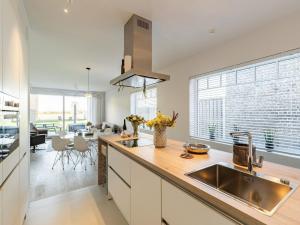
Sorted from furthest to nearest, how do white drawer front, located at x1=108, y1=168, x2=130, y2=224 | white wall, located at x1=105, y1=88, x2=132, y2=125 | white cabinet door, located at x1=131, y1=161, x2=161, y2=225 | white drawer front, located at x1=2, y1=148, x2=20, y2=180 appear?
white wall, located at x1=105, y1=88, x2=132, y2=125
white drawer front, located at x1=108, y1=168, x2=130, y2=224
white cabinet door, located at x1=131, y1=161, x2=161, y2=225
white drawer front, located at x1=2, y1=148, x2=20, y2=180

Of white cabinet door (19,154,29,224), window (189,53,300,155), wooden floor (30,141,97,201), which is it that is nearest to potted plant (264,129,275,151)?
window (189,53,300,155)

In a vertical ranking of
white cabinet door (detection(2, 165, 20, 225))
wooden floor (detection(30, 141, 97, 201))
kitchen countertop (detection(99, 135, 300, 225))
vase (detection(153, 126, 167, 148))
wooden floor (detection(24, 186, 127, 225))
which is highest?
vase (detection(153, 126, 167, 148))

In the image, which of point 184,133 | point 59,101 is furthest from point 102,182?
point 59,101

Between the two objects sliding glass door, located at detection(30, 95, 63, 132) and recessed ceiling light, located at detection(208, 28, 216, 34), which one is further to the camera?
sliding glass door, located at detection(30, 95, 63, 132)

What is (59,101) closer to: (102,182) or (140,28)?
(102,182)

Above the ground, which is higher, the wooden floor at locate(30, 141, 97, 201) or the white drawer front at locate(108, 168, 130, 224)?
the white drawer front at locate(108, 168, 130, 224)

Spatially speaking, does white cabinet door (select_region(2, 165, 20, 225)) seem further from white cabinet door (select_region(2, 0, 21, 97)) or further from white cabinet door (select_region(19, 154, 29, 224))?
white cabinet door (select_region(2, 0, 21, 97))

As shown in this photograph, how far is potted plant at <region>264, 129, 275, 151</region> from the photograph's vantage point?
2.30 m

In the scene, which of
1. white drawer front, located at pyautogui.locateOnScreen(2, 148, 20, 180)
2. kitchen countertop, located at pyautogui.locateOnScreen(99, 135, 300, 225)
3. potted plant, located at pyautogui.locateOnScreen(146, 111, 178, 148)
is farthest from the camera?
potted plant, located at pyautogui.locateOnScreen(146, 111, 178, 148)

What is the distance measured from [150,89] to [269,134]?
3494 mm

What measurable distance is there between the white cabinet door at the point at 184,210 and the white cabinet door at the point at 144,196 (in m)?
0.09

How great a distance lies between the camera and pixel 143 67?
226 centimetres

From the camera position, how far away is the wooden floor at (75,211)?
6.41 ft

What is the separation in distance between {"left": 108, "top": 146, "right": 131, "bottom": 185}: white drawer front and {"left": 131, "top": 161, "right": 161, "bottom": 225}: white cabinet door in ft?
0.42
